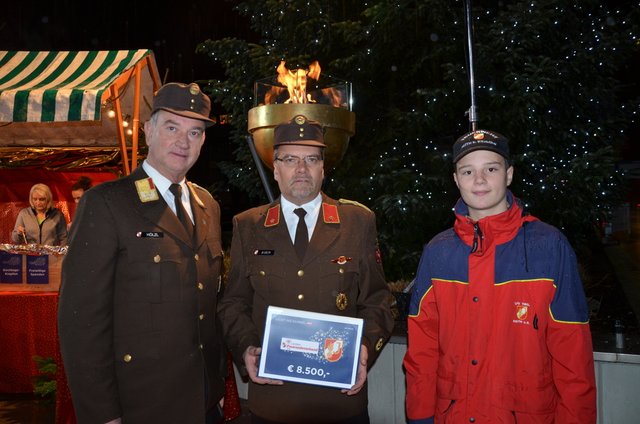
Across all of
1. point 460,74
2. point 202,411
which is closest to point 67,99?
point 202,411

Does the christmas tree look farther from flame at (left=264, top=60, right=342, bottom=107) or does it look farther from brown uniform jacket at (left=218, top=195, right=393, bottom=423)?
brown uniform jacket at (left=218, top=195, right=393, bottom=423)

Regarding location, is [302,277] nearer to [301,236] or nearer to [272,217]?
[301,236]

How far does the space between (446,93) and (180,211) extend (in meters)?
5.15

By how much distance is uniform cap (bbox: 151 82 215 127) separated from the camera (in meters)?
2.65

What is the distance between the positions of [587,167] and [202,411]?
5356 millimetres

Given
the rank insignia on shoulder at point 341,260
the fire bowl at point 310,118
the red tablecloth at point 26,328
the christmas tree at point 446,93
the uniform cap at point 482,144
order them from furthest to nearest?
1. the christmas tree at point 446,93
2. the red tablecloth at point 26,328
3. the fire bowl at point 310,118
4. the rank insignia on shoulder at point 341,260
5. the uniform cap at point 482,144

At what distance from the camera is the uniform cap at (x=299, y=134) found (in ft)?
9.45

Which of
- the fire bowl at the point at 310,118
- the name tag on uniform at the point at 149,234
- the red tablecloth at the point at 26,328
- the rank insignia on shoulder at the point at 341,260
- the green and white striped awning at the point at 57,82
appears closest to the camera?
the name tag on uniform at the point at 149,234

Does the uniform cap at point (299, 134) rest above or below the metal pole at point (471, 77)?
below

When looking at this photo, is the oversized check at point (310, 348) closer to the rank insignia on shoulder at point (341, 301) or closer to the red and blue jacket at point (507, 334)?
the rank insignia on shoulder at point (341, 301)

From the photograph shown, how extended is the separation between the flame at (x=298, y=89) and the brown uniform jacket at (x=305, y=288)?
4.75 feet

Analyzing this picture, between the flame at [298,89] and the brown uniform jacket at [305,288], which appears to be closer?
the brown uniform jacket at [305,288]

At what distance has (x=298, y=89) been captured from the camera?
4176 mm

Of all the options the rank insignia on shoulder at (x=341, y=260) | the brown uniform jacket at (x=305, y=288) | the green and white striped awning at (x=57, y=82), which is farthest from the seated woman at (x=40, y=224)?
the rank insignia on shoulder at (x=341, y=260)
